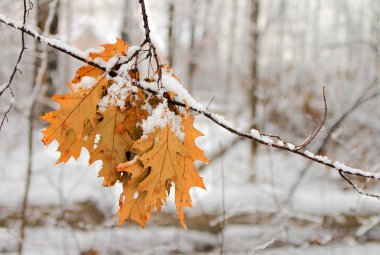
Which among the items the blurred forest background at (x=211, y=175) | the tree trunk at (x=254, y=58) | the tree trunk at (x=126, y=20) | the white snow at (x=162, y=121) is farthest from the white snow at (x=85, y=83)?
the tree trunk at (x=254, y=58)

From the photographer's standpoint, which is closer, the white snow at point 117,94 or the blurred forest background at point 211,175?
the white snow at point 117,94

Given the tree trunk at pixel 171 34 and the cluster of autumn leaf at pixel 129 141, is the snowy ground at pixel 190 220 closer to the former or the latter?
the tree trunk at pixel 171 34

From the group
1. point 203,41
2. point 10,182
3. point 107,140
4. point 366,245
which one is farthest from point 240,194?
point 107,140

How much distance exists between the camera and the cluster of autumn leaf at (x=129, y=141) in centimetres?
98

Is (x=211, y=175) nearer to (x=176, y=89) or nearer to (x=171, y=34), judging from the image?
(x=171, y=34)

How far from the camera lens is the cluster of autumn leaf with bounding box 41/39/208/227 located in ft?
3.22

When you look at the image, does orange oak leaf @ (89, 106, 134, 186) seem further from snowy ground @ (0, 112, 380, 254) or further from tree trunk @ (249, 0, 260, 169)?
tree trunk @ (249, 0, 260, 169)

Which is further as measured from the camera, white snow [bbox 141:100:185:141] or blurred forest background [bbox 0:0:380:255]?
blurred forest background [bbox 0:0:380:255]

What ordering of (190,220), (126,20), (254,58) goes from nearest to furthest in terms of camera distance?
(190,220), (126,20), (254,58)

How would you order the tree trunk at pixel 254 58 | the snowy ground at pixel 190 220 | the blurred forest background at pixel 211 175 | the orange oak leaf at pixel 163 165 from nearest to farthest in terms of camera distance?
the orange oak leaf at pixel 163 165
the blurred forest background at pixel 211 175
the snowy ground at pixel 190 220
the tree trunk at pixel 254 58

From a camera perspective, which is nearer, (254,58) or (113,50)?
(113,50)

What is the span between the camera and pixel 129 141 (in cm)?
103

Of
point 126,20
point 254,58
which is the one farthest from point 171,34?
point 254,58

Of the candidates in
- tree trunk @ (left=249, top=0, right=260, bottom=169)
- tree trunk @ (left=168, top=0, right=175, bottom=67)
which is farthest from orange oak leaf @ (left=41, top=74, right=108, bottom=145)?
tree trunk @ (left=249, top=0, right=260, bottom=169)
